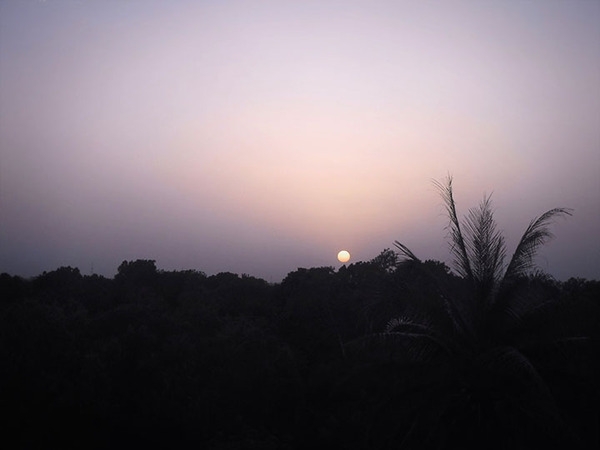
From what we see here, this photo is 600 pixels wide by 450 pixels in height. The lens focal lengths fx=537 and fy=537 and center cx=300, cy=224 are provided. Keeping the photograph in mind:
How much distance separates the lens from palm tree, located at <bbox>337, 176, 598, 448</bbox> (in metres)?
10.7

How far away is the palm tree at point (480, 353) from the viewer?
35.0 feet

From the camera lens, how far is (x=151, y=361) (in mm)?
16797

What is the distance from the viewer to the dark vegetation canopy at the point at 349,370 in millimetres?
10883

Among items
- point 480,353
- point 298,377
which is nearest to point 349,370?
point 298,377

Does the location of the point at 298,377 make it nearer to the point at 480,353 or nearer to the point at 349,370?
the point at 349,370

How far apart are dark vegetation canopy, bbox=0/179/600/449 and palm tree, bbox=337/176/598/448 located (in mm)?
31

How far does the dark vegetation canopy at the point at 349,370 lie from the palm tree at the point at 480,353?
0.10ft

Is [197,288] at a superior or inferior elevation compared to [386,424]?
superior

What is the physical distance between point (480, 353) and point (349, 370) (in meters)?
5.86

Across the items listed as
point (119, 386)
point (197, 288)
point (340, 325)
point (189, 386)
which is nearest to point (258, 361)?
point (189, 386)

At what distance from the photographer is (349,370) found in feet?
53.8

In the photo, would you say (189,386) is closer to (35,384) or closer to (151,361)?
(151,361)

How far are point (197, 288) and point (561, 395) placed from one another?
2690 cm

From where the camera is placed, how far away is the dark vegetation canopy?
10883 millimetres
